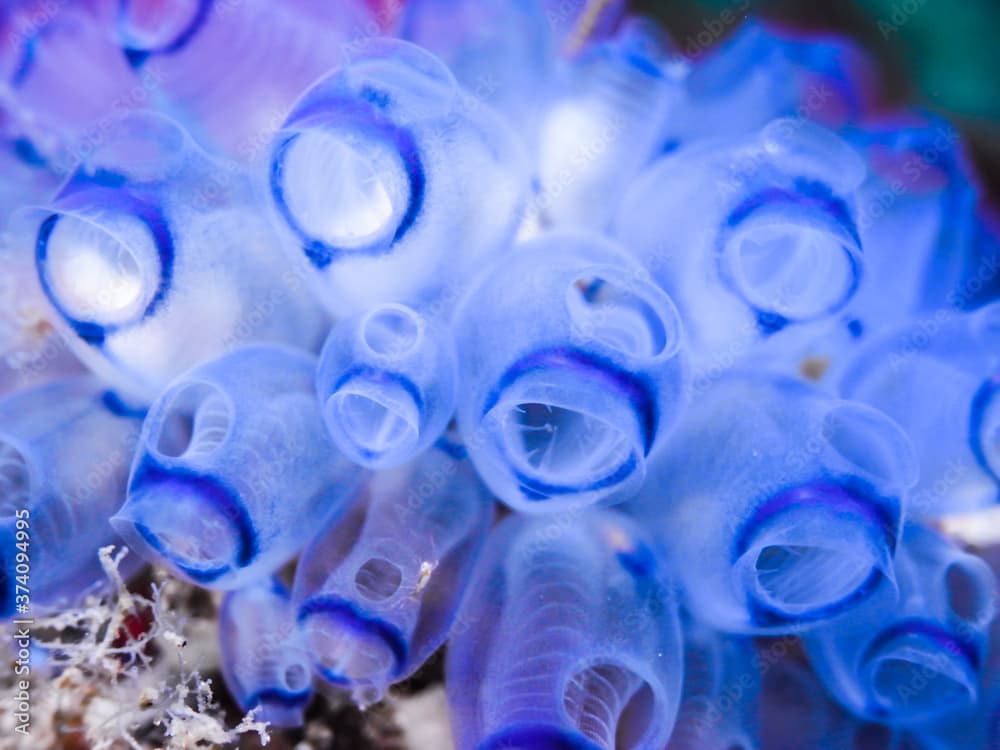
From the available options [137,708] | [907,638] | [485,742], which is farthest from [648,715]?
[137,708]

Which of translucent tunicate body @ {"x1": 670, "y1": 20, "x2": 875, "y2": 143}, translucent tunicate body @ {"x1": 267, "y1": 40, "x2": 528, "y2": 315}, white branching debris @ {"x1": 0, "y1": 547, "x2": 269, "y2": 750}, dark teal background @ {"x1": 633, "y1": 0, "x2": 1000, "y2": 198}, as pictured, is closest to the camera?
translucent tunicate body @ {"x1": 267, "y1": 40, "x2": 528, "y2": 315}

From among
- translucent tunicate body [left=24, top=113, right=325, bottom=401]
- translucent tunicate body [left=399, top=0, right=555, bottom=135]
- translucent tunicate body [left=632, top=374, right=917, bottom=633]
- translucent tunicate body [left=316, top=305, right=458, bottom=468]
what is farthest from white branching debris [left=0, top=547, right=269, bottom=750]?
translucent tunicate body [left=399, top=0, right=555, bottom=135]

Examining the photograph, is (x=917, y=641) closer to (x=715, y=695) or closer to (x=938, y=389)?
(x=715, y=695)

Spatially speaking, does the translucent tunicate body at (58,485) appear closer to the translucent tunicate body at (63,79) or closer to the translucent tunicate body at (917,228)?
the translucent tunicate body at (63,79)

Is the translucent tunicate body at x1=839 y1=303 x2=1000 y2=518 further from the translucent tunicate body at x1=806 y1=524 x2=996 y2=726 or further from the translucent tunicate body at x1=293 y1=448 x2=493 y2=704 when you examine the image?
the translucent tunicate body at x1=293 y1=448 x2=493 y2=704

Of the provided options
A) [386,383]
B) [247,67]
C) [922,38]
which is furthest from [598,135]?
[922,38]

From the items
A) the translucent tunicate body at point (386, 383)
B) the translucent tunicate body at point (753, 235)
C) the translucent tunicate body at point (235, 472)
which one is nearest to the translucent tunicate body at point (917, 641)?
the translucent tunicate body at point (753, 235)
